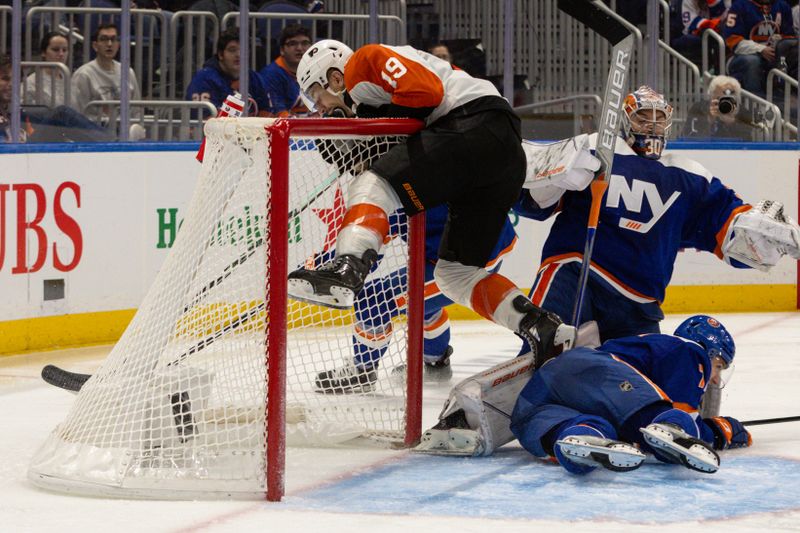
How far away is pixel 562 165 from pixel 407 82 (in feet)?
1.98

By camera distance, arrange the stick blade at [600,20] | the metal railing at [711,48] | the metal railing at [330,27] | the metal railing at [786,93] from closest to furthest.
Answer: the stick blade at [600,20] → the metal railing at [330,27] → the metal railing at [786,93] → the metal railing at [711,48]

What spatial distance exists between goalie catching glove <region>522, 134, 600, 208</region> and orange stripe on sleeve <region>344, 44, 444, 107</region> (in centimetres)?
47

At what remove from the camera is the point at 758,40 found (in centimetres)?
754

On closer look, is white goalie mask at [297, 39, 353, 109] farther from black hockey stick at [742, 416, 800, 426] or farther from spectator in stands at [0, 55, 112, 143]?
spectator in stands at [0, 55, 112, 143]

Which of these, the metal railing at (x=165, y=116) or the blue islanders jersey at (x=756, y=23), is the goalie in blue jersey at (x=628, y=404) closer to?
the metal railing at (x=165, y=116)

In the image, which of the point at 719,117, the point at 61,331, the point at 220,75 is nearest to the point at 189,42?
the point at 220,75

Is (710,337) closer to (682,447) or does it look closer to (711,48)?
(682,447)

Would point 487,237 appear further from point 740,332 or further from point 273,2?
point 273,2

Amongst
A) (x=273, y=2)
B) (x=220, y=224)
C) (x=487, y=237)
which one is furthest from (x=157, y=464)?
(x=273, y=2)

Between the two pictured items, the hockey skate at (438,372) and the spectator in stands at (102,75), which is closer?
the hockey skate at (438,372)

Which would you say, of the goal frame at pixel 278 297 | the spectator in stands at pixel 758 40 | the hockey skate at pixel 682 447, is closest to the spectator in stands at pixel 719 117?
the spectator in stands at pixel 758 40

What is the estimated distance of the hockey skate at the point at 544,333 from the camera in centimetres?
361

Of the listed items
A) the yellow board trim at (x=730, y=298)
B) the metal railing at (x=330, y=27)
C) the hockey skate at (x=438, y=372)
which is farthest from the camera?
the yellow board trim at (x=730, y=298)

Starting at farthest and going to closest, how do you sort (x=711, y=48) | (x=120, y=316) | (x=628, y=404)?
→ (x=711, y=48) → (x=120, y=316) → (x=628, y=404)
